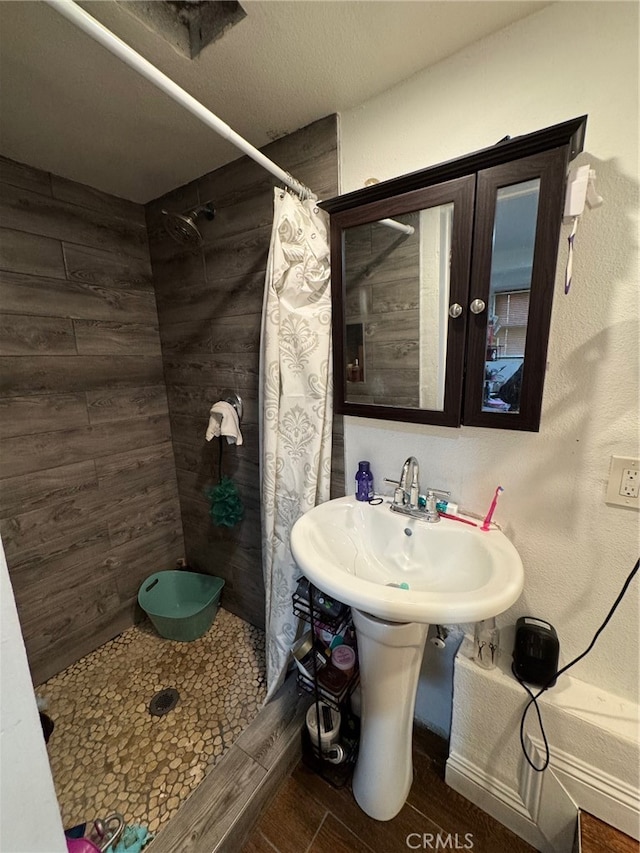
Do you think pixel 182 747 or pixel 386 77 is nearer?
pixel 386 77

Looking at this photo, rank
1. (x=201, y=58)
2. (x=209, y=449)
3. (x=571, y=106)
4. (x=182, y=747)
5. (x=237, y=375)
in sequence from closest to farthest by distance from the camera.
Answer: (x=571, y=106) < (x=201, y=58) < (x=182, y=747) < (x=237, y=375) < (x=209, y=449)

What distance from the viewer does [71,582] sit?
5.09 feet

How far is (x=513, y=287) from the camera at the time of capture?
2.76ft

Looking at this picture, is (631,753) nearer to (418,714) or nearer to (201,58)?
(418,714)

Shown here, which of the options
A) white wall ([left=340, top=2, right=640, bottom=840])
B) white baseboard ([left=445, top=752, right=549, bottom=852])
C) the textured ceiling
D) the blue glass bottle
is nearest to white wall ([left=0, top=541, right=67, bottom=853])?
the blue glass bottle

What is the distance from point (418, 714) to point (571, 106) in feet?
6.47

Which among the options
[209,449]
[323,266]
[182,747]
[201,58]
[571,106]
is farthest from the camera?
[209,449]

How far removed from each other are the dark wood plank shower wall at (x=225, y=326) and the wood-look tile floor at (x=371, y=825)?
756mm

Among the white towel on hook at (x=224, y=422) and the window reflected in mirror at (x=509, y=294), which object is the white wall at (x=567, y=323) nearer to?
the window reflected in mirror at (x=509, y=294)

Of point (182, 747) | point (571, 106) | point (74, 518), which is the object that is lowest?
point (182, 747)

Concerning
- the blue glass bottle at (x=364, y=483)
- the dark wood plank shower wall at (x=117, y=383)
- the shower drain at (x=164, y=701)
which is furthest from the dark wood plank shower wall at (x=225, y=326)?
the shower drain at (x=164, y=701)

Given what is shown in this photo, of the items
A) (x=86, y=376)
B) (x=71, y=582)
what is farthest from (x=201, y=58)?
(x=71, y=582)

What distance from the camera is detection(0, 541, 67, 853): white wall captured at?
0.50m

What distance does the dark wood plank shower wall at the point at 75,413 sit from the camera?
133 cm
